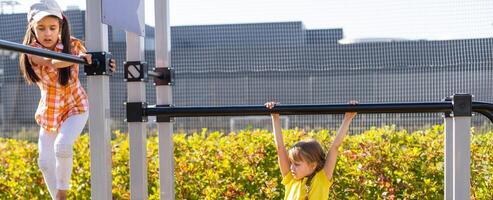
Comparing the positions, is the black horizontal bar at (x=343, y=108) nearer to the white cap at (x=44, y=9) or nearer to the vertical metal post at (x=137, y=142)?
the vertical metal post at (x=137, y=142)

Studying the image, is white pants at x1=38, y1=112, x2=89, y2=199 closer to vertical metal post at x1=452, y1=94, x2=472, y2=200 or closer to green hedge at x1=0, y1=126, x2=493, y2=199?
green hedge at x1=0, y1=126, x2=493, y2=199

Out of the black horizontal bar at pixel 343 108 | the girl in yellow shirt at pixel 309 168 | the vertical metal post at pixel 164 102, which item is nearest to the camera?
the black horizontal bar at pixel 343 108

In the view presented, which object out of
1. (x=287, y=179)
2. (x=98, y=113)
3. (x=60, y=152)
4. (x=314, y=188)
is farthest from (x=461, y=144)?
(x=60, y=152)

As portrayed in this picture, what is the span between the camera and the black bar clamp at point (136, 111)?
338 centimetres

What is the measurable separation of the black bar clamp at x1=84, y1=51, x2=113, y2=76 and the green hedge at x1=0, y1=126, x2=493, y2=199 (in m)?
1.65

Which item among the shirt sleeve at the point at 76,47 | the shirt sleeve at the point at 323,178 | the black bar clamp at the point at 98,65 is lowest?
the shirt sleeve at the point at 323,178

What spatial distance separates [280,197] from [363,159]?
488 mm

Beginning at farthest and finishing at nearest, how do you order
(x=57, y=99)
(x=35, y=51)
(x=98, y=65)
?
(x=57, y=99) → (x=98, y=65) → (x=35, y=51)

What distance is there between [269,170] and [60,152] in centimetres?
155

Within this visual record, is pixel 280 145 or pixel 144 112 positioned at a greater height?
pixel 144 112

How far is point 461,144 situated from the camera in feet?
10.3

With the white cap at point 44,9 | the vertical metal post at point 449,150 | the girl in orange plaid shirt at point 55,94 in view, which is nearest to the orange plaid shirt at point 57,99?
the girl in orange plaid shirt at point 55,94

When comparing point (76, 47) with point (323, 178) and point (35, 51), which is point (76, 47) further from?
point (323, 178)

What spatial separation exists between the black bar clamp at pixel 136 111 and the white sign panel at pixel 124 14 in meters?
0.28
